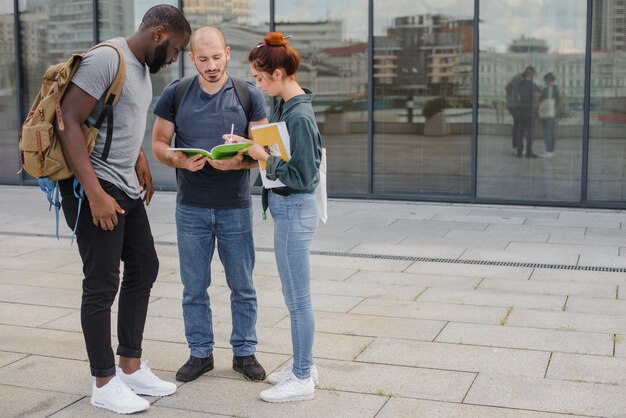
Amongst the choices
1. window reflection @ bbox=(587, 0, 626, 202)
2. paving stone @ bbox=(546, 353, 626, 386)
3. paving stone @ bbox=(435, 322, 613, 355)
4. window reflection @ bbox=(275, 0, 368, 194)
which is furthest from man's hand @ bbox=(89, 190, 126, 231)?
window reflection @ bbox=(587, 0, 626, 202)

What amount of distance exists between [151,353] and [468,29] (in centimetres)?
755

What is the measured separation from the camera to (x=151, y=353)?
511cm

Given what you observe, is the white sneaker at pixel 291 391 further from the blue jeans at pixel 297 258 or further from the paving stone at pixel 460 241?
the paving stone at pixel 460 241

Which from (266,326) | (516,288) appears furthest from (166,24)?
(516,288)

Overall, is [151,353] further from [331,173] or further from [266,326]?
[331,173]

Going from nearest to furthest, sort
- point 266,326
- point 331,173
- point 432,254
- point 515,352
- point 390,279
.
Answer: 1. point 515,352
2. point 266,326
3. point 390,279
4. point 432,254
5. point 331,173

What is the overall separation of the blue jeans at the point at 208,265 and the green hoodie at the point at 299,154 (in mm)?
542

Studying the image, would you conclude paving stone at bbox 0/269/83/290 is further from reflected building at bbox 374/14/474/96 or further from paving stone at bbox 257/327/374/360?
reflected building at bbox 374/14/474/96

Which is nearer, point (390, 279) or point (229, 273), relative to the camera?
point (229, 273)

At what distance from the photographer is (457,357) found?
5.01 meters

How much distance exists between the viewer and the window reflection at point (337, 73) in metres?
12.0

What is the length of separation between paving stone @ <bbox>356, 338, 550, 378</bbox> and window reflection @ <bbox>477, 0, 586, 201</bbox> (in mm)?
6579

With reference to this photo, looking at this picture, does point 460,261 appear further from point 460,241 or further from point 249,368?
point 249,368

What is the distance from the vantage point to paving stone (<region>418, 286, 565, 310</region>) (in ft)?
20.5
